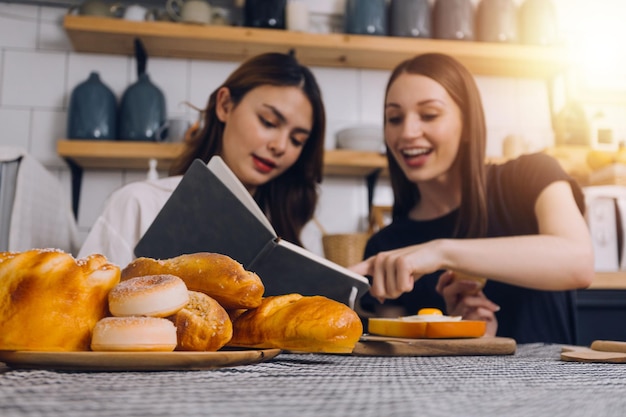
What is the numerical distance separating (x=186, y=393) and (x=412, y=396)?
112 millimetres

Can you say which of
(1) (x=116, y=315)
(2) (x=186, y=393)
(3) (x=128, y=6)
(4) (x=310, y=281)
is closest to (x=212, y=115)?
(3) (x=128, y=6)

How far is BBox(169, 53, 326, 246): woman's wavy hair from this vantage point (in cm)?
157

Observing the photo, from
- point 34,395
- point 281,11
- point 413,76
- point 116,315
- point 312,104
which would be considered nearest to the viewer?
point 34,395

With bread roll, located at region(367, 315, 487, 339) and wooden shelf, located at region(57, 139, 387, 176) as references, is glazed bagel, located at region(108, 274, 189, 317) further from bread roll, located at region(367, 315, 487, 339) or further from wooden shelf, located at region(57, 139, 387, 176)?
wooden shelf, located at region(57, 139, 387, 176)

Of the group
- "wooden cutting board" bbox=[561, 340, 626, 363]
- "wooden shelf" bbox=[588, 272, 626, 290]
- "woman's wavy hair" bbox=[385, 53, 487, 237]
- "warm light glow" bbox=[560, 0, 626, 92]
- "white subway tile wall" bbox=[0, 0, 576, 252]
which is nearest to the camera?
"wooden cutting board" bbox=[561, 340, 626, 363]

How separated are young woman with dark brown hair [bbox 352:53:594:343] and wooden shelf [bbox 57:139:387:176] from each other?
0.51 meters

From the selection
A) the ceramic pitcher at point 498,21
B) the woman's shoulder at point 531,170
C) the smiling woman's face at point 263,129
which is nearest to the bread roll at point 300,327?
the woman's shoulder at point 531,170

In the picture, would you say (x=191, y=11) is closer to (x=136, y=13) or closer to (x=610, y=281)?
(x=136, y=13)

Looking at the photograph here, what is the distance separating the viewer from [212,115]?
1.63 m

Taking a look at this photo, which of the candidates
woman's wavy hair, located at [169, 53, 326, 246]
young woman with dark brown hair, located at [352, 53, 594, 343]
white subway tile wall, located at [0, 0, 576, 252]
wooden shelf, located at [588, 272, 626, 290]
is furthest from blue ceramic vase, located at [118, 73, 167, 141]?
wooden shelf, located at [588, 272, 626, 290]

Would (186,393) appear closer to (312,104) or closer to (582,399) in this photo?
(582,399)

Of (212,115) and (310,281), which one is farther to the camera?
(212,115)

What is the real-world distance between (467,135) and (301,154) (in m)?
0.49

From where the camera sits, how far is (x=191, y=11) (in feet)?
6.91
